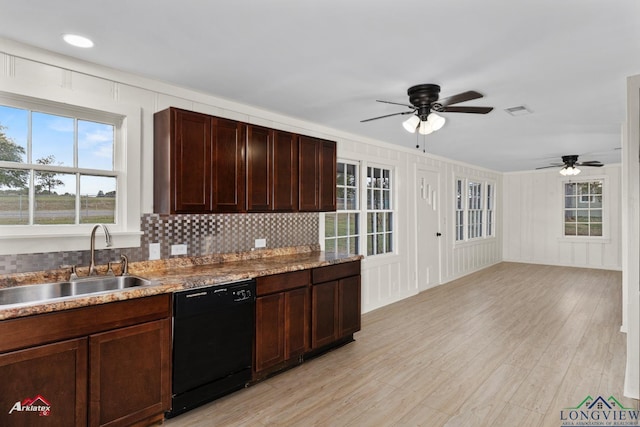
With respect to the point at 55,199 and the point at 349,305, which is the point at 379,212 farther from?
the point at 55,199

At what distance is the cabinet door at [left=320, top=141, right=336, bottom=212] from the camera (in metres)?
4.08

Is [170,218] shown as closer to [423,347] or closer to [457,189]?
[423,347]

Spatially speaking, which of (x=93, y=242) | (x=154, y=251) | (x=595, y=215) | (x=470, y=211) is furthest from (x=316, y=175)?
(x=595, y=215)

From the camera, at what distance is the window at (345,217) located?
187 inches

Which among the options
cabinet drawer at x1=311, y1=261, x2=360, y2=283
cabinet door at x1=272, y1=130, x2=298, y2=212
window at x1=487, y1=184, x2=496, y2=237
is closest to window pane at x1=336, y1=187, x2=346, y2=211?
cabinet drawer at x1=311, y1=261, x2=360, y2=283

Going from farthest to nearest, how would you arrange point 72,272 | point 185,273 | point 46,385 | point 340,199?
point 340,199 → point 185,273 → point 72,272 → point 46,385

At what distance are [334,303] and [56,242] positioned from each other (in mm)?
2416

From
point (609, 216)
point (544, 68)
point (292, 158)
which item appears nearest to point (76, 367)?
point (292, 158)

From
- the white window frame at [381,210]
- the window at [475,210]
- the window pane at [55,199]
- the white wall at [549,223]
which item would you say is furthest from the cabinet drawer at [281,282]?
the white wall at [549,223]

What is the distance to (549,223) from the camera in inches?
364

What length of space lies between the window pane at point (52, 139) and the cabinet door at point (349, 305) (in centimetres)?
264

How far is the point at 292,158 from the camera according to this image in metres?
3.71

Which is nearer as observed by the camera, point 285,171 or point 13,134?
point 13,134

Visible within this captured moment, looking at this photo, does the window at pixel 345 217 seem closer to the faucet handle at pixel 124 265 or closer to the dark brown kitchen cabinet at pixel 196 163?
the dark brown kitchen cabinet at pixel 196 163
